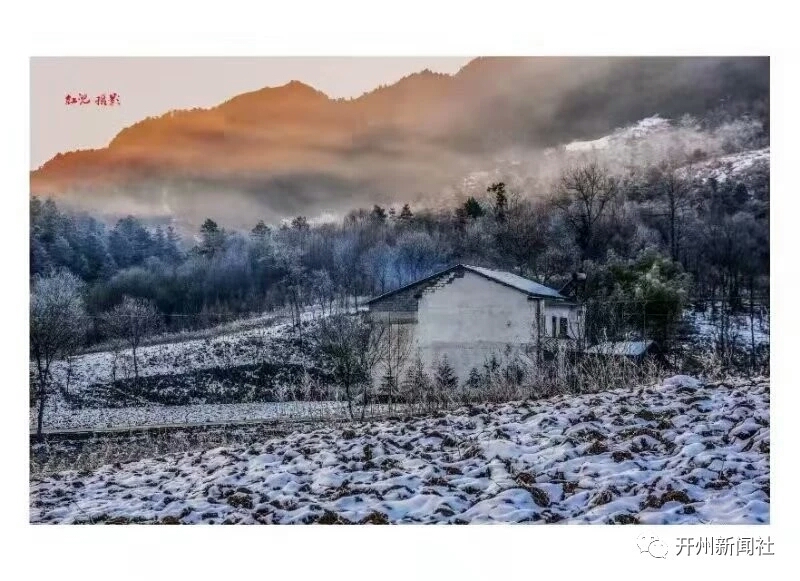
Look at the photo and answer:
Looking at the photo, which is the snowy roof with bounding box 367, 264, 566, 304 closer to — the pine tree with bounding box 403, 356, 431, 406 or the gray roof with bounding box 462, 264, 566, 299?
the gray roof with bounding box 462, 264, 566, 299

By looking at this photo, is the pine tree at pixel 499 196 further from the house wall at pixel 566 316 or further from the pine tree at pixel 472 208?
the house wall at pixel 566 316

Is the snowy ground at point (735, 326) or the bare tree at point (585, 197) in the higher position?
the bare tree at point (585, 197)

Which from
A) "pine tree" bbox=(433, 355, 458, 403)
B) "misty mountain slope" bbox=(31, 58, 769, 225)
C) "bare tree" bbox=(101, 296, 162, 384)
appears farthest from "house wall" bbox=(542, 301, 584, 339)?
"bare tree" bbox=(101, 296, 162, 384)

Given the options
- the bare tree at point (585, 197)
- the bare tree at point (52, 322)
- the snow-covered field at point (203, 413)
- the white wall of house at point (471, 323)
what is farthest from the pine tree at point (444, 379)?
the bare tree at point (52, 322)

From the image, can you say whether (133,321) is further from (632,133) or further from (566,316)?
(632,133)
